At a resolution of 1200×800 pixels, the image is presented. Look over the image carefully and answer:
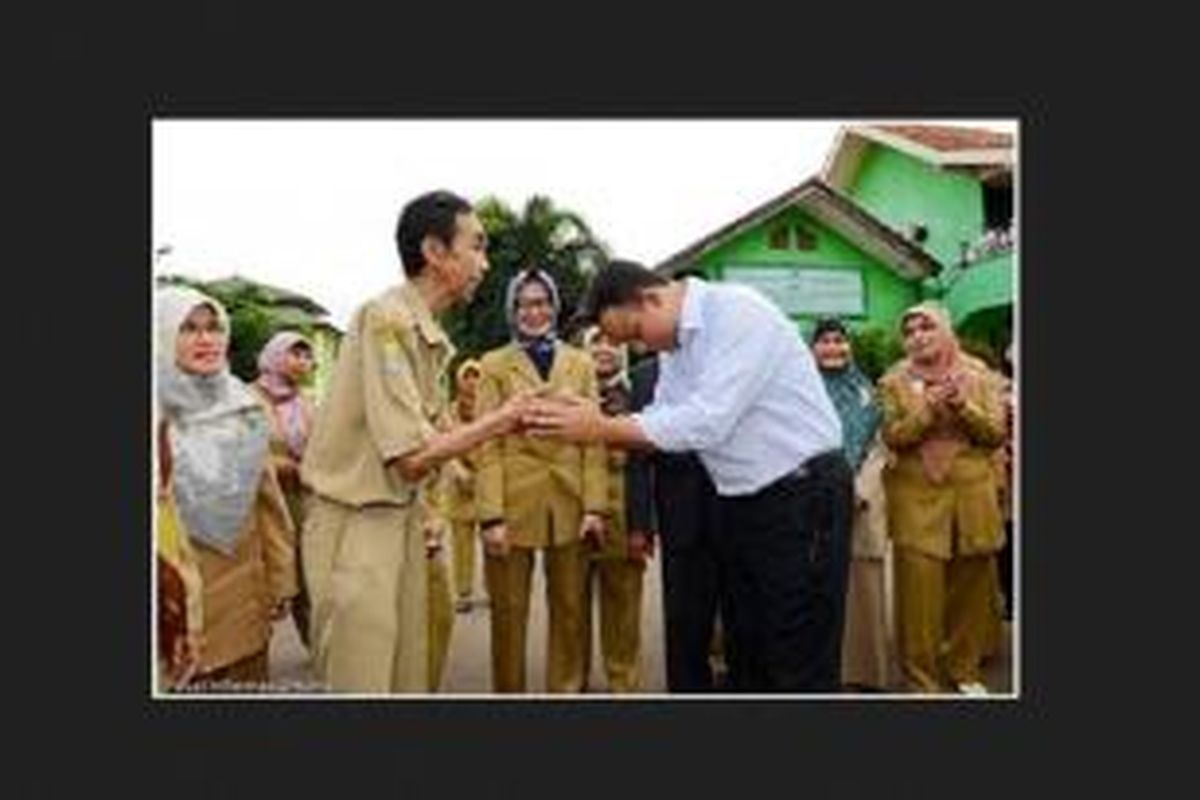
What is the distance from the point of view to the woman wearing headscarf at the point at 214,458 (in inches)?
311

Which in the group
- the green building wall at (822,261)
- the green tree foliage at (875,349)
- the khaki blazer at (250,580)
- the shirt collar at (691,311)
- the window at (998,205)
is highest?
the window at (998,205)

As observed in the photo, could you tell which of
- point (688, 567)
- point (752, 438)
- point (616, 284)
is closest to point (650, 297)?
point (616, 284)

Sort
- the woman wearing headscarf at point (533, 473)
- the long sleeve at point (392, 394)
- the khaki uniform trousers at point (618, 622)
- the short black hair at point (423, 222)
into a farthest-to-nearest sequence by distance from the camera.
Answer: the khaki uniform trousers at point (618, 622), the woman wearing headscarf at point (533, 473), the short black hair at point (423, 222), the long sleeve at point (392, 394)

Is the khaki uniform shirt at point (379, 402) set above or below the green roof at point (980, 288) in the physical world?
below

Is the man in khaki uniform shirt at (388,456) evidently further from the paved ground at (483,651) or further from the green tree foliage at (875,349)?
the green tree foliage at (875,349)

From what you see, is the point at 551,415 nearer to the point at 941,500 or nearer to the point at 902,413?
the point at 902,413

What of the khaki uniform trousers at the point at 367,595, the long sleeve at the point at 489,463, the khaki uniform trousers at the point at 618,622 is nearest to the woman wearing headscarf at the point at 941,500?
the khaki uniform trousers at the point at 618,622

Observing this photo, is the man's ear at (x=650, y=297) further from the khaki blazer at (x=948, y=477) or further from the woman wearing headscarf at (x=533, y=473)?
the khaki blazer at (x=948, y=477)

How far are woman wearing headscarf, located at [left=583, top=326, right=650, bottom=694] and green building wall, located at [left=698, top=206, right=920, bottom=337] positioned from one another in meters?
0.47

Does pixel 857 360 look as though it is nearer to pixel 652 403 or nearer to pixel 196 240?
pixel 652 403

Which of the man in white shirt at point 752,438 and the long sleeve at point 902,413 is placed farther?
the long sleeve at point 902,413

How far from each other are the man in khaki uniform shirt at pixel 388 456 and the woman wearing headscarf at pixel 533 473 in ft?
0.38

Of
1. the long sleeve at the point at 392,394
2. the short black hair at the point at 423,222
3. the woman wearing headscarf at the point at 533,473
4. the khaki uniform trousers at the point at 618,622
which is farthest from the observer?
the khaki uniform trousers at the point at 618,622

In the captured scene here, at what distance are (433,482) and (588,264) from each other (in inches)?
35.5
